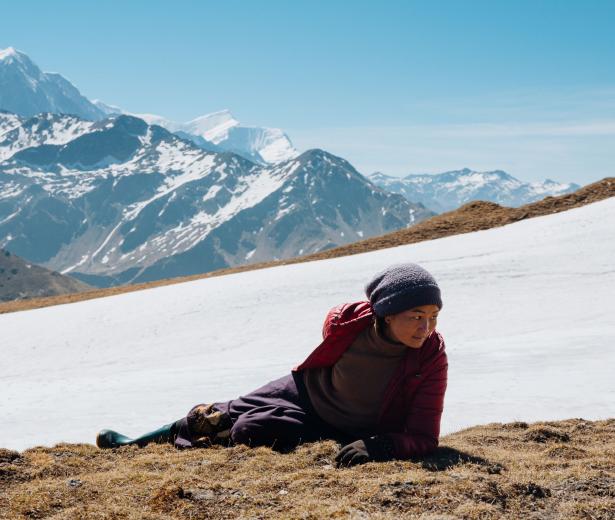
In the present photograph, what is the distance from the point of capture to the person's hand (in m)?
5.48

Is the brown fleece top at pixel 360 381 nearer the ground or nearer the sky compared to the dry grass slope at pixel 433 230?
nearer the ground

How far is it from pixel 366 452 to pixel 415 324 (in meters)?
1.19

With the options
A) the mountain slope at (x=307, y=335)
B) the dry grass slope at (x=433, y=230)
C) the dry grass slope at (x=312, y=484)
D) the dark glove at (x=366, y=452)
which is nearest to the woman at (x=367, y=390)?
the dark glove at (x=366, y=452)

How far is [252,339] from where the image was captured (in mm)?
16094

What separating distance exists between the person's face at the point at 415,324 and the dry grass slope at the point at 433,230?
19.1 meters

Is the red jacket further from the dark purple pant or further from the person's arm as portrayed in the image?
the dark purple pant

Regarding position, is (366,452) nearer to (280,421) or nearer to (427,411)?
(427,411)

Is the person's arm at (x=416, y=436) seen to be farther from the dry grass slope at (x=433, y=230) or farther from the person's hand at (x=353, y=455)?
the dry grass slope at (x=433, y=230)

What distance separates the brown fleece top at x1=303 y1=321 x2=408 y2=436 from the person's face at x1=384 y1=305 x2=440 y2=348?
9.4 inches

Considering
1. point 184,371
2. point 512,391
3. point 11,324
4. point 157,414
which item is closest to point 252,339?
point 184,371

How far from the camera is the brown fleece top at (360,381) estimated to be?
19.5ft

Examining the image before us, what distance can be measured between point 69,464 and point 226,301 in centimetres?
1307

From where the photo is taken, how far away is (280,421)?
20.4 feet

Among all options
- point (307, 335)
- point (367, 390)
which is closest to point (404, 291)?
point (367, 390)
